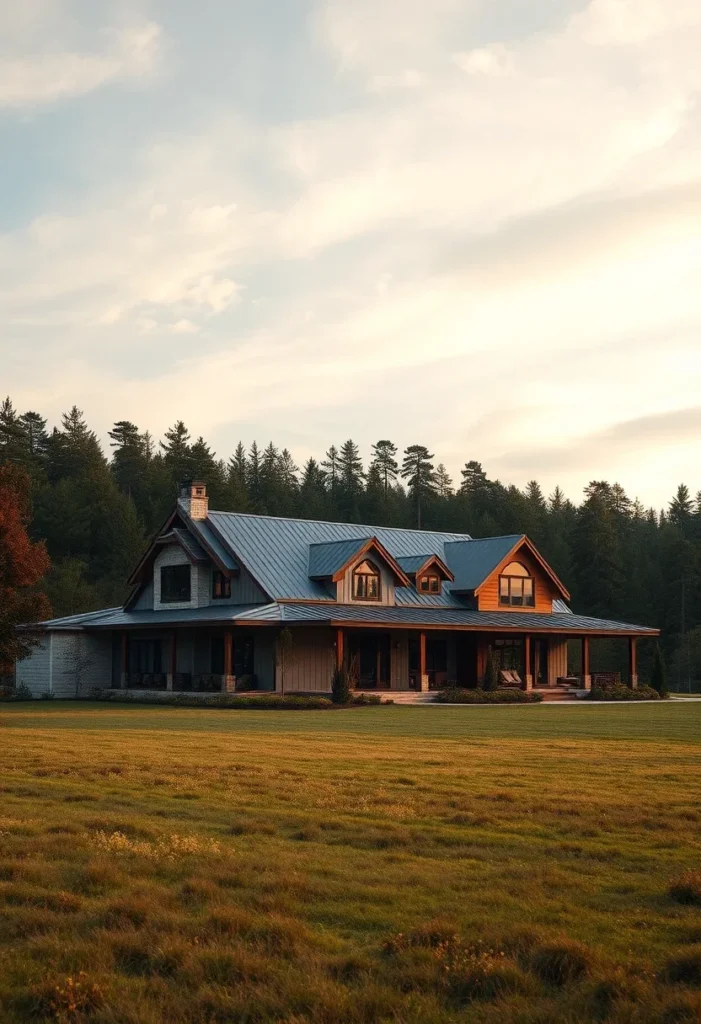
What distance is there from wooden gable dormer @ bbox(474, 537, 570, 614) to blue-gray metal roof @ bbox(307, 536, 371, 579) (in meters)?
6.22

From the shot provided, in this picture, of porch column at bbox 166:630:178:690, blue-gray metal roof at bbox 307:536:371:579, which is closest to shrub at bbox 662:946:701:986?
porch column at bbox 166:630:178:690

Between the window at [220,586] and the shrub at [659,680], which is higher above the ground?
the window at [220,586]

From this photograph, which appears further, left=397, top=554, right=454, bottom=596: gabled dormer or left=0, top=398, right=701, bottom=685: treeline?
left=0, top=398, right=701, bottom=685: treeline

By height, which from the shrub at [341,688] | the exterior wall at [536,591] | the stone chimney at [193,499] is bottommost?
the shrub at [341,688]

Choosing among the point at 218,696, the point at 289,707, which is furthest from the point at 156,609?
the point at 289,707

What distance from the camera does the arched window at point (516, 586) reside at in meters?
46.4

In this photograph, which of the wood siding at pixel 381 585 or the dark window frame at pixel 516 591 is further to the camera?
the dark window frame at pixel 516 591

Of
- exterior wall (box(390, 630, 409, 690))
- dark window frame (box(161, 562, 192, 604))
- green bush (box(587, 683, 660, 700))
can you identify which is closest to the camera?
exterior wall (box(390, 630, 409, 690))

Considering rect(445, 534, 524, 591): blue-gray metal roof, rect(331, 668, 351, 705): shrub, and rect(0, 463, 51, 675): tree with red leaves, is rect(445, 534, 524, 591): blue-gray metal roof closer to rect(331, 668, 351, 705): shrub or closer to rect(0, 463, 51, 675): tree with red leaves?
rect(331, 668, 351, 705): shrub

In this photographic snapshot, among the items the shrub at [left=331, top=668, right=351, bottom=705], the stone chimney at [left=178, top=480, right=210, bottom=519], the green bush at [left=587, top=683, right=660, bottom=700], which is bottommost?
the green bush at [left=587, top=683, right=660, bottom=700]

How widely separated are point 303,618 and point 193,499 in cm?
934

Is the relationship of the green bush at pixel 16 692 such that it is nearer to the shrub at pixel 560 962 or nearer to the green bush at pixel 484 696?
the green bush at pixel 484 696

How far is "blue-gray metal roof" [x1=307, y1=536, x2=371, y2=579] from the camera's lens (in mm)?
41406

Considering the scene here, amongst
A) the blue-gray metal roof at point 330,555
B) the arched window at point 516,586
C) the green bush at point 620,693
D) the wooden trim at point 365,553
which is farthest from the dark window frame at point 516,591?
the blue-gray metal roof at point 330,555
